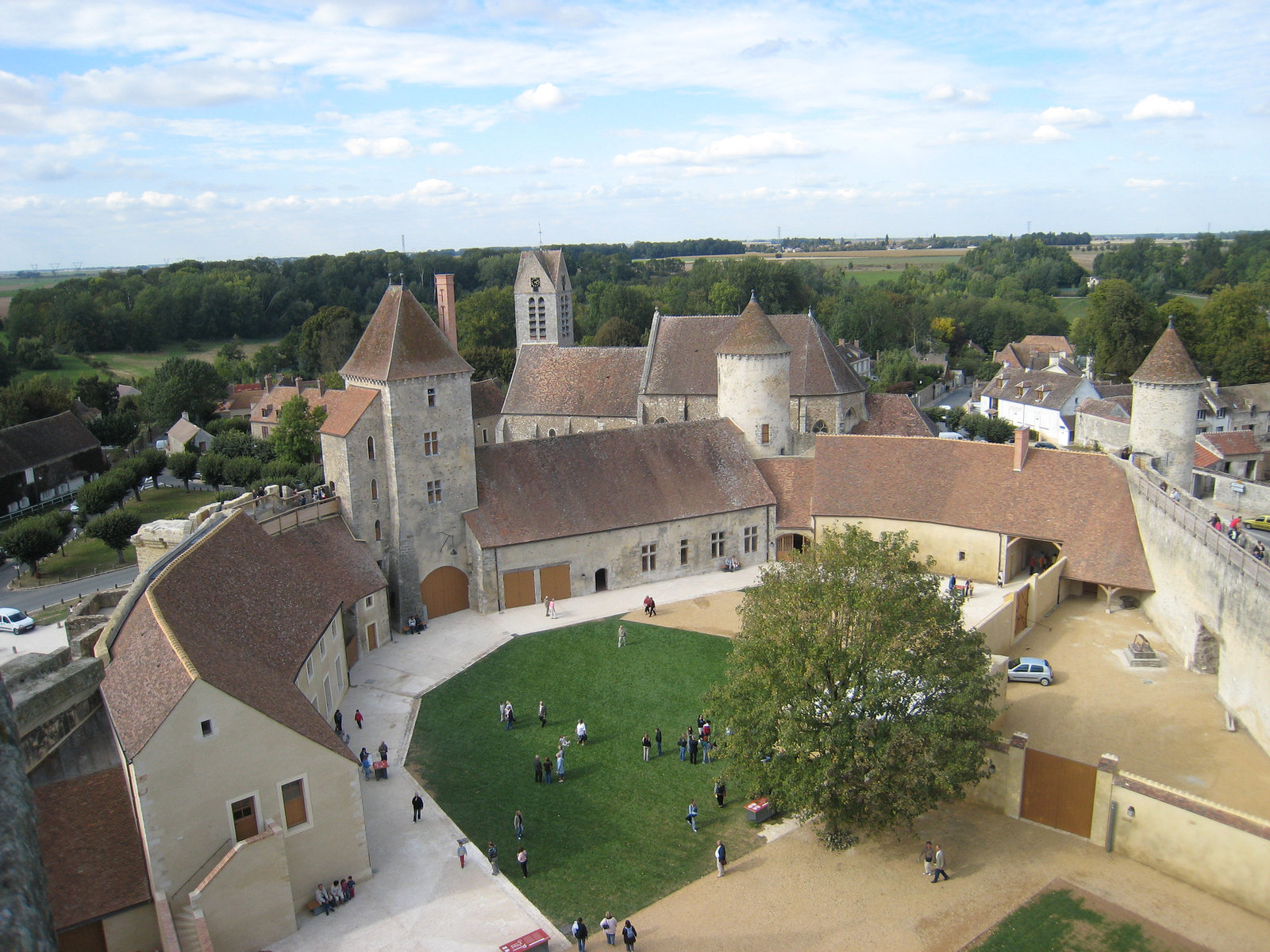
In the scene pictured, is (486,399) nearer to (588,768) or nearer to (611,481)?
(611,481)

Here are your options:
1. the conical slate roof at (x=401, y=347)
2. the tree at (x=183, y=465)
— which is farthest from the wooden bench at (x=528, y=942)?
the tree at (x=183, y=465)

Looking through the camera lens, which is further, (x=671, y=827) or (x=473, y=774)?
(x=473, y=774)

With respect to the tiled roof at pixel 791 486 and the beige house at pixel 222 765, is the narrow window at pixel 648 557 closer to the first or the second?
the tiled roof at pixel 791 486

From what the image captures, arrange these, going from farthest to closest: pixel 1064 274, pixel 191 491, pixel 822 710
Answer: pixel 1064 274 → pixel 191 491 → pixel 822 710

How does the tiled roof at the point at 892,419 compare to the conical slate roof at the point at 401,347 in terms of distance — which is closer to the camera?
the conical slate roof at the point at 401,347

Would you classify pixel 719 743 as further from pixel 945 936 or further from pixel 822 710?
pixel 945 936

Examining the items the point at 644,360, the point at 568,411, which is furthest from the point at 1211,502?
the point at 568,411
